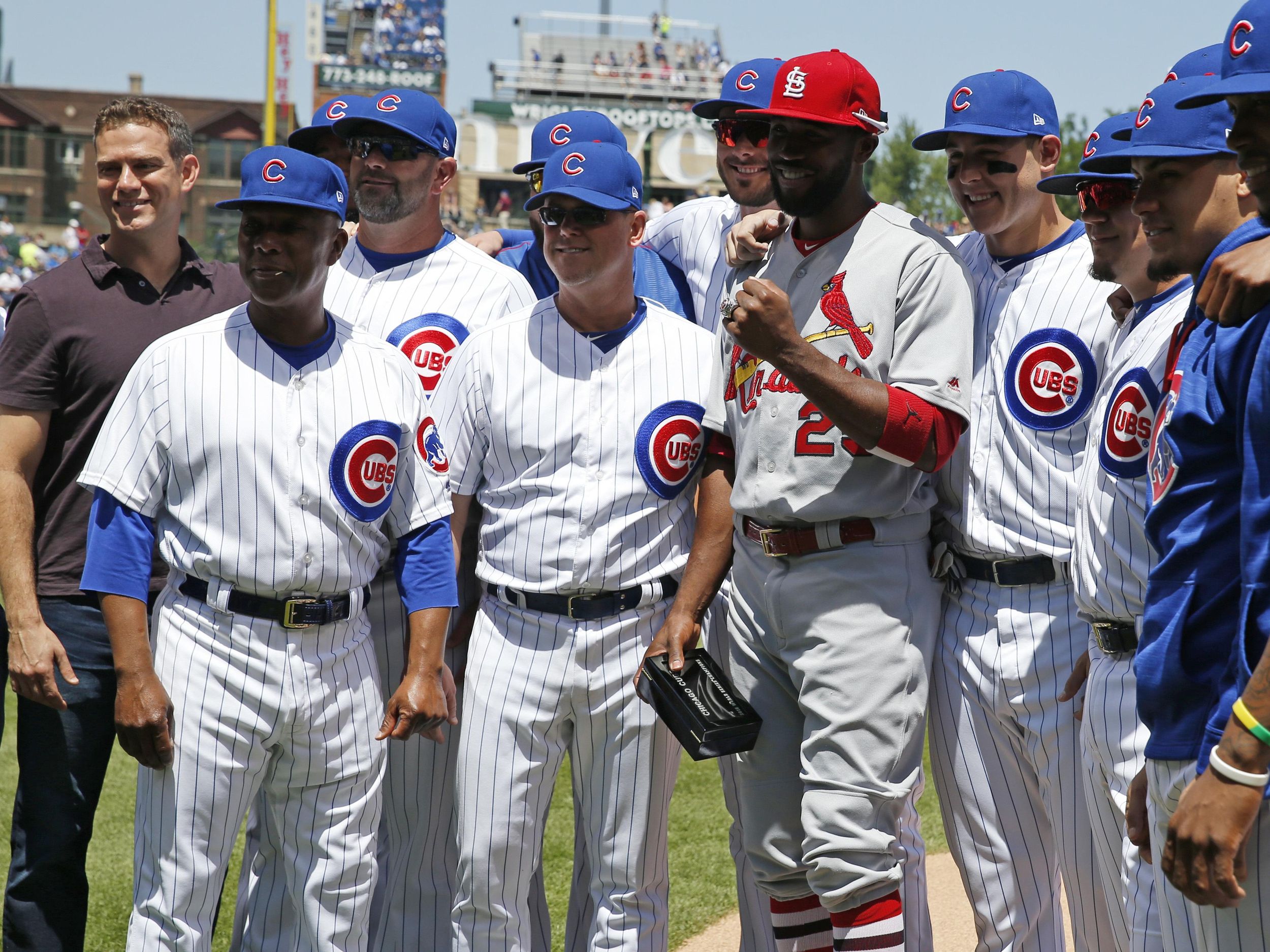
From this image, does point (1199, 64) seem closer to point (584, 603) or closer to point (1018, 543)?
point (1018, 543)

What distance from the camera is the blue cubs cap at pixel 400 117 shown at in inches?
141

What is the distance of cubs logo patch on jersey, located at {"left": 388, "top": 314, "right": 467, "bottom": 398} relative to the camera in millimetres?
3531

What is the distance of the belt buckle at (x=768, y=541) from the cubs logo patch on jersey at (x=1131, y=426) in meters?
0.72

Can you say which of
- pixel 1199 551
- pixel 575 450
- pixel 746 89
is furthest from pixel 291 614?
pixel 746 89

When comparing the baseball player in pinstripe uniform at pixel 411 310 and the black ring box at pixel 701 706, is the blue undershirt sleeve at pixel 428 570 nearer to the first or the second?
the baseball player in pinstripe uniform at pixel 411 310

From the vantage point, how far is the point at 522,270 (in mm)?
4156

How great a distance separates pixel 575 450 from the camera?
123 inches

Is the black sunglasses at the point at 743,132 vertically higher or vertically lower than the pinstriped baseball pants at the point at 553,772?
higher

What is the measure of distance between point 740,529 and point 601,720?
23.2 inches

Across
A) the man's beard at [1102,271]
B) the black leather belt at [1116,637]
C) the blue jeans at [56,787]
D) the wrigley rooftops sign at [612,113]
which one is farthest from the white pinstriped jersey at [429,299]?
the wrigley rooftops sign at [612,113]

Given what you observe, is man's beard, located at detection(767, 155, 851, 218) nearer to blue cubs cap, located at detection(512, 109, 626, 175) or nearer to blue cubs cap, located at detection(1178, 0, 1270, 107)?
blue cubs cap, located at detection(512, 109, 626, 175)

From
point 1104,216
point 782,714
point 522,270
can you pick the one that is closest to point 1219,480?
point 1104,216

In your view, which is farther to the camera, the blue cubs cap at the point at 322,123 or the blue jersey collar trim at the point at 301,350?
the blue cubs cap at the point at 322,123

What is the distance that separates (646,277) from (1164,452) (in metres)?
2.20
